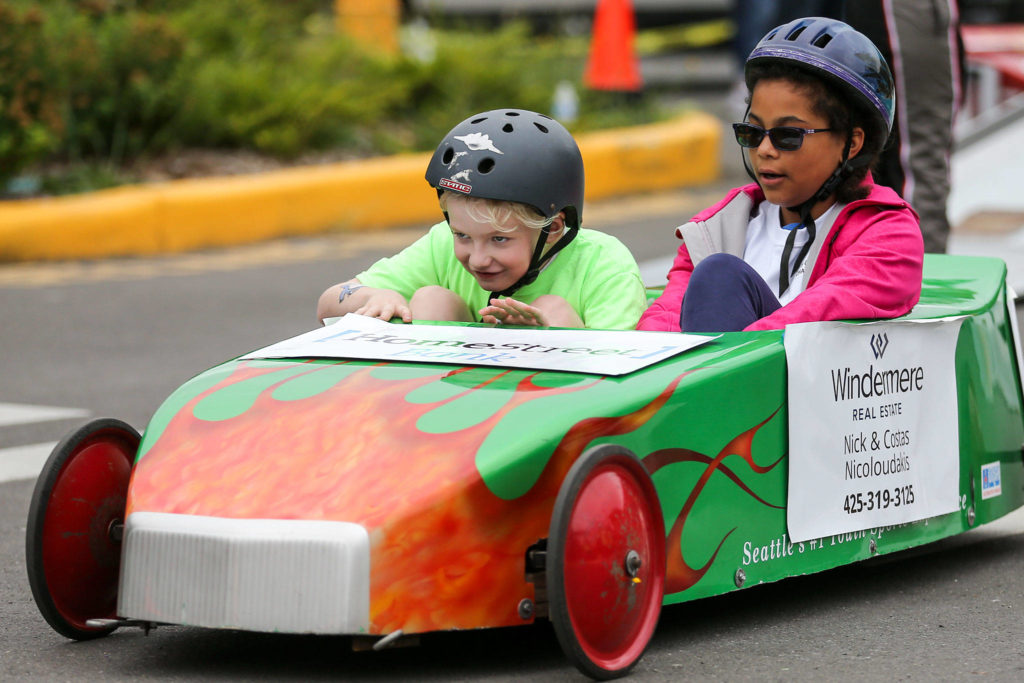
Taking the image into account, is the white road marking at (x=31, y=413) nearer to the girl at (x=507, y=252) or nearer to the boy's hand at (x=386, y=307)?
the girl at (x=507, y=252)

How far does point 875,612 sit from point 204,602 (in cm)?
164

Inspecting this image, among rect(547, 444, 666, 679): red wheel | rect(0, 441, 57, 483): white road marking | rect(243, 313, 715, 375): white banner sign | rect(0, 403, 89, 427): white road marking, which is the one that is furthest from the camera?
rect(0, 403, 89, 427): white road marking

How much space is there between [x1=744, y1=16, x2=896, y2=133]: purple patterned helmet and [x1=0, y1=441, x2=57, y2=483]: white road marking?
273 centimetres

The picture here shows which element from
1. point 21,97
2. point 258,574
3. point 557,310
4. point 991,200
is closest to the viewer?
point 258,574

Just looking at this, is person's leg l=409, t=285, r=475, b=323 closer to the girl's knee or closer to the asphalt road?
the girl's knee

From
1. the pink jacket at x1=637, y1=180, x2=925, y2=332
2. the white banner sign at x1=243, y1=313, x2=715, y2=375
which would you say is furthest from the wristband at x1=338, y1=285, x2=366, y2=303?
the pink jacket at x1=637, y1=180, x2=925, y2=332

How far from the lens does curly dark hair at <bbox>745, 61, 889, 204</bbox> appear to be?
432 cm

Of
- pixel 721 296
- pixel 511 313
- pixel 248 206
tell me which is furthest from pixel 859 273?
pixel 248 206

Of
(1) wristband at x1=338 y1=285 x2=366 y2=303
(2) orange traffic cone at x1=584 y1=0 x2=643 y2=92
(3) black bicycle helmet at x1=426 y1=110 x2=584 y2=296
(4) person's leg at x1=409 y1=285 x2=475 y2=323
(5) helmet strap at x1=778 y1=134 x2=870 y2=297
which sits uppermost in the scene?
(2) orange traffic cone at x1=584 y1=0 x2=643 y2=92

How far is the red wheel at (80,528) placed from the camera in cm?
358

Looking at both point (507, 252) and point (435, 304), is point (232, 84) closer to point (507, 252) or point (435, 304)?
point (435, 304)

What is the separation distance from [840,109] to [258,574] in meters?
1.98

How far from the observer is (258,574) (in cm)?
329

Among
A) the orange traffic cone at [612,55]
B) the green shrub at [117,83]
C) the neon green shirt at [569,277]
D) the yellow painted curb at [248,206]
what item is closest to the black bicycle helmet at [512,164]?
the neon green shirt at [569,277]
